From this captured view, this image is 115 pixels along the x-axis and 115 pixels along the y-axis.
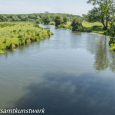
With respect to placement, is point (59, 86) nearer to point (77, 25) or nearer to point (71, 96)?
point (71, 96)

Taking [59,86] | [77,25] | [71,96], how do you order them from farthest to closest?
[77,25], [59,86], [71,96]

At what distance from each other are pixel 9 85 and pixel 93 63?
12809mm

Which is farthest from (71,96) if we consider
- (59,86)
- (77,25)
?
(77,25)

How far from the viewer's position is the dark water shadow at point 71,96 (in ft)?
36.1

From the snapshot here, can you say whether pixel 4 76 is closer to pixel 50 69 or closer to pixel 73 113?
pixel 50 69

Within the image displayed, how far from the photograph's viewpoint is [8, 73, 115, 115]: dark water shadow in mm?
11016

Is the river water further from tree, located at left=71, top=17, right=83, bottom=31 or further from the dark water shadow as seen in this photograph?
tree, located at left=71, top=17, right=83, bottom=31

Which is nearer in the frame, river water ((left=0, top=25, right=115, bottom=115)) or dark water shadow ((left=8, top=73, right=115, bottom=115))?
dark water shadow ((left=8, top=73, right=115, bottom=115))

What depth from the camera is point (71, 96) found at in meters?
12.7

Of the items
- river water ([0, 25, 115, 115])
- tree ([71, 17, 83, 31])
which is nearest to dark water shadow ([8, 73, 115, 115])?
river water ([0, 25, 115, 115])

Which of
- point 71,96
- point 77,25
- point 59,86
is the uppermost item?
point 77,25

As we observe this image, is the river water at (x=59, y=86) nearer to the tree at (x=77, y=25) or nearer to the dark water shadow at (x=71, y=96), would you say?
the dark water shadow at (x=71, y=96)

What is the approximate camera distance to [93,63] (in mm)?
22281

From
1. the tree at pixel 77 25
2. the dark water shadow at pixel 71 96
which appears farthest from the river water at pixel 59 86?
the tree at pixel 77 25
